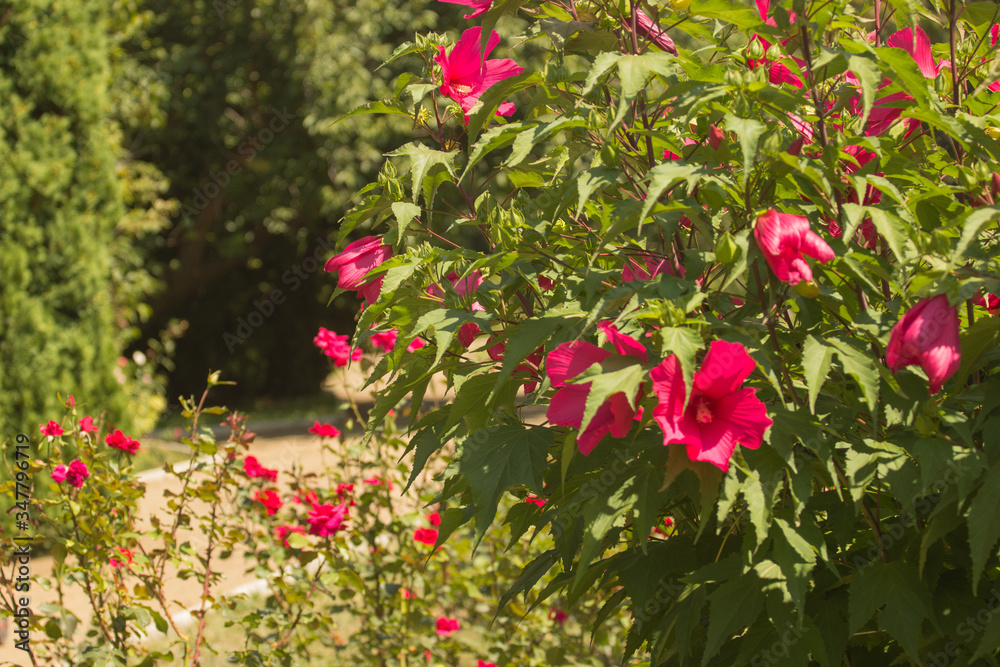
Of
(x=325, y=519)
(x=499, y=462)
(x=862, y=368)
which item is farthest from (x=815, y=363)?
(x=325, y=519)

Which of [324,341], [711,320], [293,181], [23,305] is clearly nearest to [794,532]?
[711,320]

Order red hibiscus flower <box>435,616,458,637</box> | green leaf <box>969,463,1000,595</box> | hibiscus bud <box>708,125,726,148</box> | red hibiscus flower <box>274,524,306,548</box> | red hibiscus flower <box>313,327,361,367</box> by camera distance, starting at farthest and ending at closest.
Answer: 1. red hibiscus flower <box>313,327,361,367</box>
2. red hibiscus flower <box>435,616,458,637</box>
3. red hibiscus flower <box>274,524,306,548</box>
4. hibiscus bud <box>708,125,726,148</box>
5. green leaf <box>969,463,1000,595</box>

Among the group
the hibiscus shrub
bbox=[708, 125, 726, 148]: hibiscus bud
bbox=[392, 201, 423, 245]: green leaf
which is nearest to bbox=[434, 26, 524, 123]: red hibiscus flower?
the hibiscus shrub

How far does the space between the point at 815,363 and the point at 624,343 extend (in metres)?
0.22

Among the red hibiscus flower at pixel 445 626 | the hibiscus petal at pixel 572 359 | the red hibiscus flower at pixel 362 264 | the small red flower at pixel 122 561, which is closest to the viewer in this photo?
the hibiscus petal at pixel 572 359

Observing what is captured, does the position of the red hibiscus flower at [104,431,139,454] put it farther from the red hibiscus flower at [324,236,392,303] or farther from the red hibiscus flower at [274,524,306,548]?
the red hibiscus flower at [324,236,392,303]

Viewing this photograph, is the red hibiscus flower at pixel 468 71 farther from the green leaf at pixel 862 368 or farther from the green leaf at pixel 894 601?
the green leaf at pixel 894 601

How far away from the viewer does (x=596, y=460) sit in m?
1.14

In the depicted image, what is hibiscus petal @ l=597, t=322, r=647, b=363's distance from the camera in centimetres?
93

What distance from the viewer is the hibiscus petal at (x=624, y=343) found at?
0.93 m

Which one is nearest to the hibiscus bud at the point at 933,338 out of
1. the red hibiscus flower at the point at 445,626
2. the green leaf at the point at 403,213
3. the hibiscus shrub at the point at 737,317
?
the hibiscus shrub at the point at 737,317

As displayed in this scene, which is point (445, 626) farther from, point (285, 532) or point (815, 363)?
point (815, 363)

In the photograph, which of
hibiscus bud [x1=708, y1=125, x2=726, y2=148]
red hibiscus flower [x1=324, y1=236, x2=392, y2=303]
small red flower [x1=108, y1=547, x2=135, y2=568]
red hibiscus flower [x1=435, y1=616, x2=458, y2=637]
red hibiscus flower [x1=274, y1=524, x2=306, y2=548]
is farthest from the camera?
red hibiscus flower [x1=435, y1=616, x2=458, y2=637]

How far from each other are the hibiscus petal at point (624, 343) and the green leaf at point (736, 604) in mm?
340
